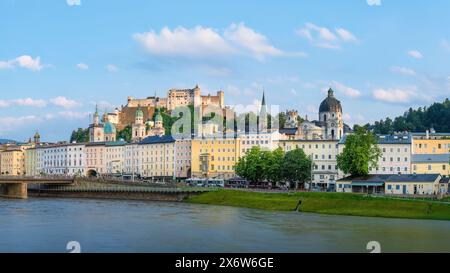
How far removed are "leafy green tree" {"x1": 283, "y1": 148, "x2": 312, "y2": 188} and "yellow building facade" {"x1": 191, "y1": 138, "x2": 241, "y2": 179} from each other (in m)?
27.9

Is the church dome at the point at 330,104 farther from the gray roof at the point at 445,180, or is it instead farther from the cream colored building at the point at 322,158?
the gray roof at the point at 445,180

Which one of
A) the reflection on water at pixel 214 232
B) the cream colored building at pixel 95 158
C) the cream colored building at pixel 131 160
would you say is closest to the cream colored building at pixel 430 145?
the reflection on water at pixel 214 232

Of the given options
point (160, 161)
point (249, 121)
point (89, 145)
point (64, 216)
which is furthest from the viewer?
point (89, 145)

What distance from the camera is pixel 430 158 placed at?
95.6m

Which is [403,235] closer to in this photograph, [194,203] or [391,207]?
[391,207]

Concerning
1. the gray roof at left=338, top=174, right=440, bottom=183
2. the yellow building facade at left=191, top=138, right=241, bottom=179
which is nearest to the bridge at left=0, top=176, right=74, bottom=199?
the yellow building facade at left=191, top=138, right=241, bottom=179

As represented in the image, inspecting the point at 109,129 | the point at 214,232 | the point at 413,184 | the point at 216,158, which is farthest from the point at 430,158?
the point at 109,129

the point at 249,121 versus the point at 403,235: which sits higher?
the point at 249,121

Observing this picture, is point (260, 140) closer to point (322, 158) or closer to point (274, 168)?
point (322, 158)

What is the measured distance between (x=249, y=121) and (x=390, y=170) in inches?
1987

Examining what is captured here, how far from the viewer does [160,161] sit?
134 metres

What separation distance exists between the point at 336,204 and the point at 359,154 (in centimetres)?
1708
